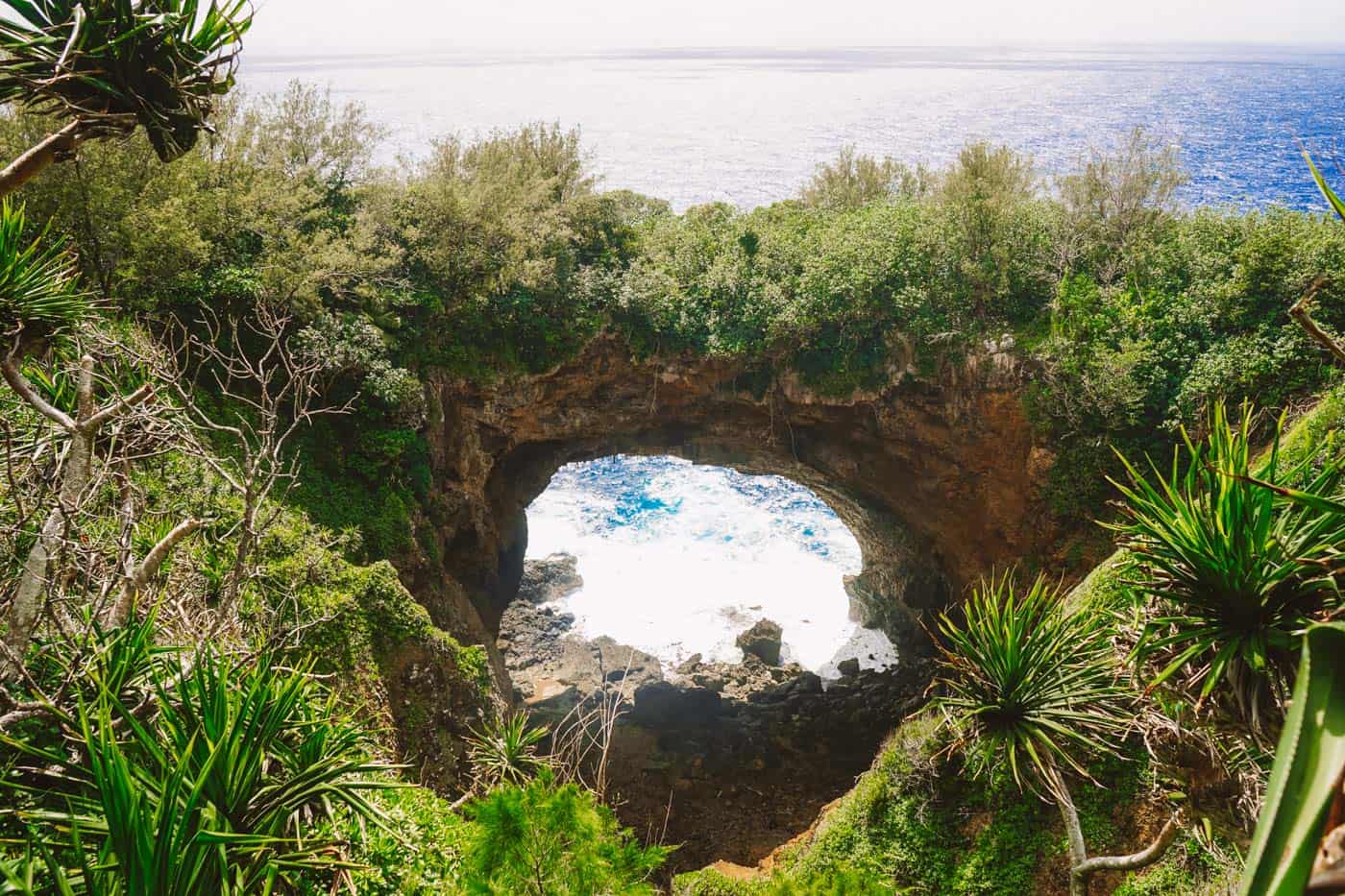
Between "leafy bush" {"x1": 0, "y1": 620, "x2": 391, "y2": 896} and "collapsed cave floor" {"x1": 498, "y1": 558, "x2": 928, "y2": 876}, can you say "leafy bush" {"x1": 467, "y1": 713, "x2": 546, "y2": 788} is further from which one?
"leafy bush" {"x1": 0, "y1": 620, "x2": 391, "y2": 896}

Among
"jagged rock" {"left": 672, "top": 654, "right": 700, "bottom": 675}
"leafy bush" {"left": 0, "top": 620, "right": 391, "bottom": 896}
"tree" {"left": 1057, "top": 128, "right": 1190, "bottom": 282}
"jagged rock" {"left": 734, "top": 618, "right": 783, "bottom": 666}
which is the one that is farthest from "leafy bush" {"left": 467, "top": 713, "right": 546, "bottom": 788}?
"tree" {"left": 1057, "top": 128, "right": 1190, "bottom": 282}

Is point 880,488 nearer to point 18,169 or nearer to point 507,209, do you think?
point 507,209

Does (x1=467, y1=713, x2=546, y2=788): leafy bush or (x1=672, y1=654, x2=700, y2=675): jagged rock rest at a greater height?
(x1=467, y1=713, x2=546, y2=788): leafy bush

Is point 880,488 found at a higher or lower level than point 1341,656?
lower

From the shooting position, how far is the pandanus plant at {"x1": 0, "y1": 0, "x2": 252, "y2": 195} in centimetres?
543

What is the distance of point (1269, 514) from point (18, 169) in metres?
8.88

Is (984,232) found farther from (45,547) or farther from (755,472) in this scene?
(45,547)

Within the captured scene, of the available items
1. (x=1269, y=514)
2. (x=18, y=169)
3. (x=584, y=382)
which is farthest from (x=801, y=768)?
(x=18, y=169)

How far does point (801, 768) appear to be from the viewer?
765 inches

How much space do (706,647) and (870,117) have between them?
5908cm

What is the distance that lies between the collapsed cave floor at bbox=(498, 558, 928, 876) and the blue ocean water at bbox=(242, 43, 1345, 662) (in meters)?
2.06

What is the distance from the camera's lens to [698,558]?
31562 mm

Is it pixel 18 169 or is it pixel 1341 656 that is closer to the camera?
pixel 1341 656

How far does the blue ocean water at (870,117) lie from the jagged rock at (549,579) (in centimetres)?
1606
